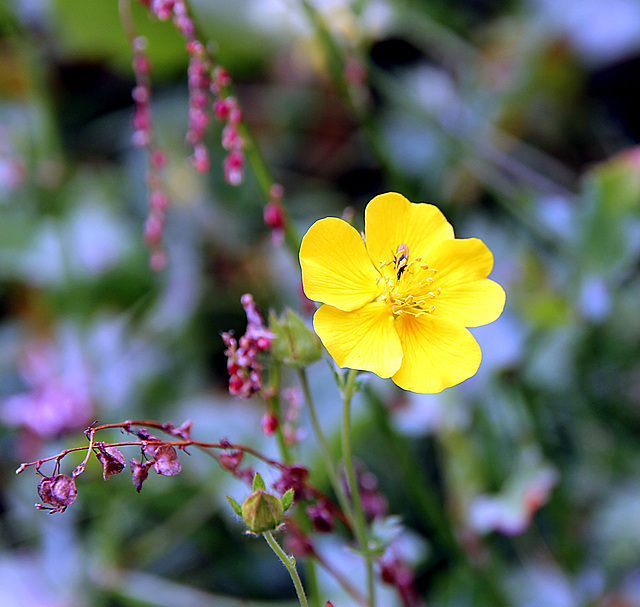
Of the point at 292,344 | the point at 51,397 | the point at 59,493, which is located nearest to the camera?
the point at 59,493

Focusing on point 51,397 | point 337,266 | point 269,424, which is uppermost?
point 337,266

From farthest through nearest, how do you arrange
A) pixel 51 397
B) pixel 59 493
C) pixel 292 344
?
1. pixel 51 397
2. pixel 292 344
3. pixel 59 493

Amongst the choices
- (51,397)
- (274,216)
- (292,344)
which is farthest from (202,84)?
(51,397)

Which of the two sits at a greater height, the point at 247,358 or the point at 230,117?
the point at 230,117

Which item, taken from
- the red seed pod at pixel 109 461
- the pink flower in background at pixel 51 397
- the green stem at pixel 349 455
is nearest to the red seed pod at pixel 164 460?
the red seed pod at pixel 109 461

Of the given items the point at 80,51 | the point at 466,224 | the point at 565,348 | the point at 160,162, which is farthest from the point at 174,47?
the point at 565,348

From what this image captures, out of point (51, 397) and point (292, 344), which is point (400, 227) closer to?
point (292, 344)

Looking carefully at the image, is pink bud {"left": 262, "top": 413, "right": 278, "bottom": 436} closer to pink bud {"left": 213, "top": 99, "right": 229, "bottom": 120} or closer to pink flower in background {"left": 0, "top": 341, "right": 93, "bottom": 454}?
pink bud {"left": 213, "top": 99, "right": 229, "bottom": 120}

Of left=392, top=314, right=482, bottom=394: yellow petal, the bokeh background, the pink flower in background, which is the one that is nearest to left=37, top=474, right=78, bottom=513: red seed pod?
left=392, top=314, right=482, bottom=394: yellow petal
